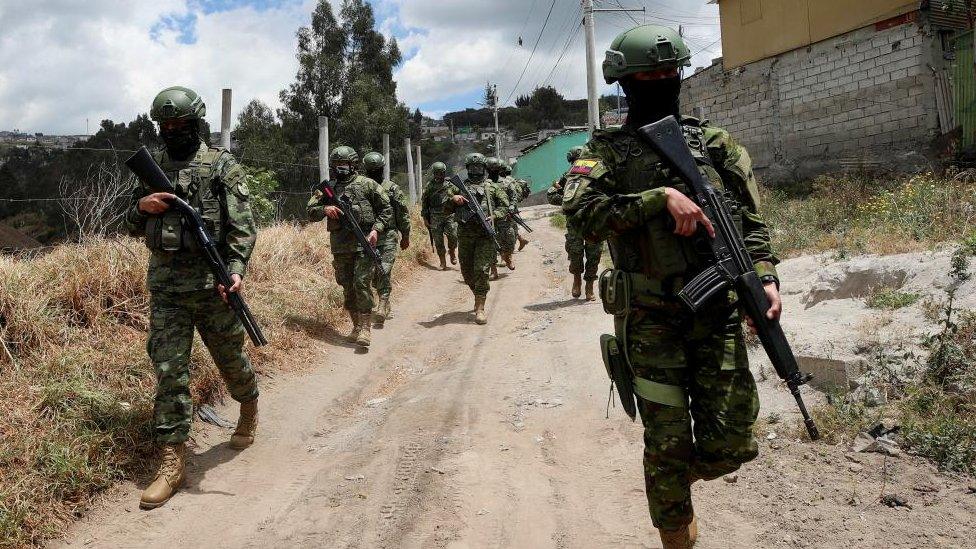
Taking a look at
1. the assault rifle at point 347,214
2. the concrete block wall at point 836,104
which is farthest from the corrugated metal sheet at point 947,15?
the assault rifle at point 347,214

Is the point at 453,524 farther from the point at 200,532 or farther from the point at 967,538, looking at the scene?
the point at 967,538

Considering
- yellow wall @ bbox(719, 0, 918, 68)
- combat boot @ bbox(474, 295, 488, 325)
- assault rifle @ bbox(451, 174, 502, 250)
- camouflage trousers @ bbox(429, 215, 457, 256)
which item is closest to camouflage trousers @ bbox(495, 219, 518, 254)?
camouflage trousers @ bbox(429, 215, 457, 256)

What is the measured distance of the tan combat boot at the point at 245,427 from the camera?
4.54 m

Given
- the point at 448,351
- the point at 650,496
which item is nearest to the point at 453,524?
the point at 650,496

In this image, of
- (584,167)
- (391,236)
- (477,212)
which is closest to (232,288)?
(584,167)

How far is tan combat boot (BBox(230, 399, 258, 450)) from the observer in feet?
14.9

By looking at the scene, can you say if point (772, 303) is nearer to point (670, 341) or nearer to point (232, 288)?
point (670, 341)

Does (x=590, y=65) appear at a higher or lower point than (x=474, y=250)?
higher

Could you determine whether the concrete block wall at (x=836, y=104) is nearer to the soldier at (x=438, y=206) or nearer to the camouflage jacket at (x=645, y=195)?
the soldier at (x=438, y=206)

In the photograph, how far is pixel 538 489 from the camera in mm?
3584

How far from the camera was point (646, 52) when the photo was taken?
2.64 meters

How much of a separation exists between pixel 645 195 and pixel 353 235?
538cm

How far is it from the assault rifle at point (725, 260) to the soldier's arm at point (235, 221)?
263 cm

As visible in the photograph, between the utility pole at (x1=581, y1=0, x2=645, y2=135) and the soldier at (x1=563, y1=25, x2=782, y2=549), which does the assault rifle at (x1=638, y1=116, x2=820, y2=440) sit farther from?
the utility pole at (x1=581, y1=0, x2=645, y2=135)
